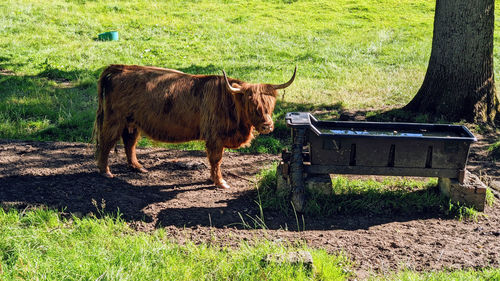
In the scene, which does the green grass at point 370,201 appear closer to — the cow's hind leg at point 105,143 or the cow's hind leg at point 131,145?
the cow's hind leg at point 131,145

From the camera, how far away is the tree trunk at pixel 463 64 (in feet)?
26.2

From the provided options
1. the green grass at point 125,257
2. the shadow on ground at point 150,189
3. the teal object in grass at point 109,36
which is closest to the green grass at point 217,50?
the teal object in grass at point 109,36

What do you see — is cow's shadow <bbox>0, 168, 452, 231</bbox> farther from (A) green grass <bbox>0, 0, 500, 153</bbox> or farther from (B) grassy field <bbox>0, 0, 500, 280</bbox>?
(A) green grass <bbox>0, 0, 500, 153</bbox>

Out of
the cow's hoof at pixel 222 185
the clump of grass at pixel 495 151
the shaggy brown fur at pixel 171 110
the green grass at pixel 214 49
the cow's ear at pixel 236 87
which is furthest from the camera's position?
the green grass at pixel 214 49

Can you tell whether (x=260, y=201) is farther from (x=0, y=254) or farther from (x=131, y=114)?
(x=0, y=254)

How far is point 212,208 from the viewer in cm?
539

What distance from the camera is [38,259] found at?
153 inches

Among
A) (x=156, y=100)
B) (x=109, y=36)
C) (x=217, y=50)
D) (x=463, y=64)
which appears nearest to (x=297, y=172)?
(x=156, y=100)

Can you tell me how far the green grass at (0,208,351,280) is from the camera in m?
3.71

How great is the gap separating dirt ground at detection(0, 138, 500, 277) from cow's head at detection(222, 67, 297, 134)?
0.84m

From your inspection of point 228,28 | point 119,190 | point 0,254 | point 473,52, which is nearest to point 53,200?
point 119,190

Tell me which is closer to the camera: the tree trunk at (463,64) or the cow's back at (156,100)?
the cow's back at (156,100)

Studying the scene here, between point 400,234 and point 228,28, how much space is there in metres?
11.7

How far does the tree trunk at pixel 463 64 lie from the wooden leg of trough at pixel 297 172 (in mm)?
3879
